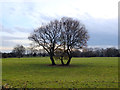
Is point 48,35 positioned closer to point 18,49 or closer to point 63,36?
point 63,36

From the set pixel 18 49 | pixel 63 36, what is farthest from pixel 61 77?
pixel 18 49

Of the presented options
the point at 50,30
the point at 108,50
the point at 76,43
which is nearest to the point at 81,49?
the point at 76,43

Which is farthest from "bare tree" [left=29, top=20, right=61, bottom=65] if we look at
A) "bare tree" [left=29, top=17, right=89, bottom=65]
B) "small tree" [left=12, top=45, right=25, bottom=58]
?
"small tree" [left=12, top=45, right=25, bottom=58]

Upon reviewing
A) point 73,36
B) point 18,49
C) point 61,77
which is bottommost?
point 61,77

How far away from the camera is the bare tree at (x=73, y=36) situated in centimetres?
4281

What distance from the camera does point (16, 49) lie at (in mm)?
117125

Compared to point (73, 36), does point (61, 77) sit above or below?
below

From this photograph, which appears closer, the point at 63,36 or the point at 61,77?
the point at 61,77

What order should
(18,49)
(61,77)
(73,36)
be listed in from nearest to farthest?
(61,77) → (73,36) → (18,49)

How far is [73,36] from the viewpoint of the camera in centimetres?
4356

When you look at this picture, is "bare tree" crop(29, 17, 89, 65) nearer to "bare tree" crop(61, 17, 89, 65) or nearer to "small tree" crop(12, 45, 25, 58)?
"bare tree" crop(61, 17, 89, 65)

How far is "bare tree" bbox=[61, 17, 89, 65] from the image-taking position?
1686 inches

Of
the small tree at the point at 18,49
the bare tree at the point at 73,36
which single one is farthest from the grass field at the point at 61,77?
the small tree at the point at 18,49

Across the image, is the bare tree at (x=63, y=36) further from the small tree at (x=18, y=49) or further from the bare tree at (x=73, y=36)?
the small tree at (x=18, y=49)
